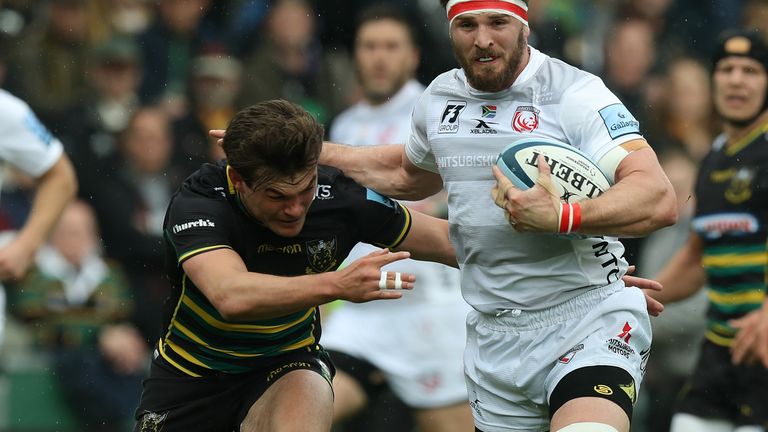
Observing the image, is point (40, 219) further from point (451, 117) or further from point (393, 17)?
point (451, 117)

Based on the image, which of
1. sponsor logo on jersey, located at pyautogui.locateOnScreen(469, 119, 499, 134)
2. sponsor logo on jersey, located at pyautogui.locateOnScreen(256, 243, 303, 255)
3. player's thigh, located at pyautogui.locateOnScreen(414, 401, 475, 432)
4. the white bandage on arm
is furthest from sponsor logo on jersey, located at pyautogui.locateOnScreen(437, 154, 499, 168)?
player's thigh, located at pyautogui.locateOnScreen(414, 401, 475, 432)

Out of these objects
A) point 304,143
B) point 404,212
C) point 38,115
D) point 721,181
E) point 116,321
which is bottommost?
point 116,321

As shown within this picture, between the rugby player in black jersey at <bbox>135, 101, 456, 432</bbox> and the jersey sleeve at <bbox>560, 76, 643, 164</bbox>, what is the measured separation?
931 mm

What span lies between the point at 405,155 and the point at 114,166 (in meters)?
5.54

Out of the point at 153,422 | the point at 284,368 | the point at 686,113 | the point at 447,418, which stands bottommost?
the point at 447,418

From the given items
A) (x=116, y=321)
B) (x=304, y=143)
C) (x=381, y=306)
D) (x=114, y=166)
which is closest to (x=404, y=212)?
(x=304, y=143)

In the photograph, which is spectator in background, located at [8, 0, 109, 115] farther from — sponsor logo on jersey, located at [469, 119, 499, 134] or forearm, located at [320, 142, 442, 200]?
sponsor logo on jersey, located at [469, 119, 499, 134]

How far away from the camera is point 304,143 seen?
20.1 ft

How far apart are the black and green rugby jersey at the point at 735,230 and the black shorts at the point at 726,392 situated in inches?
7.4

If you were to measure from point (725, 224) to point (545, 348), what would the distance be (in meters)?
3.25

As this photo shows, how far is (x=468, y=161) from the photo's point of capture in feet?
20.8

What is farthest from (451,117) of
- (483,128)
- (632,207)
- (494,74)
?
(632,207)

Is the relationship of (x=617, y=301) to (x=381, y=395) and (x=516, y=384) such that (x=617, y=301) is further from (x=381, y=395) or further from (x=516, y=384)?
(x=381, y=395)

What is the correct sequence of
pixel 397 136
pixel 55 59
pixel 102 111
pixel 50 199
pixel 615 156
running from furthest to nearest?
pixel 55 59 → pixel 102 111 → pixel 397 136 → pixel 50 199 → pixel 615 156
